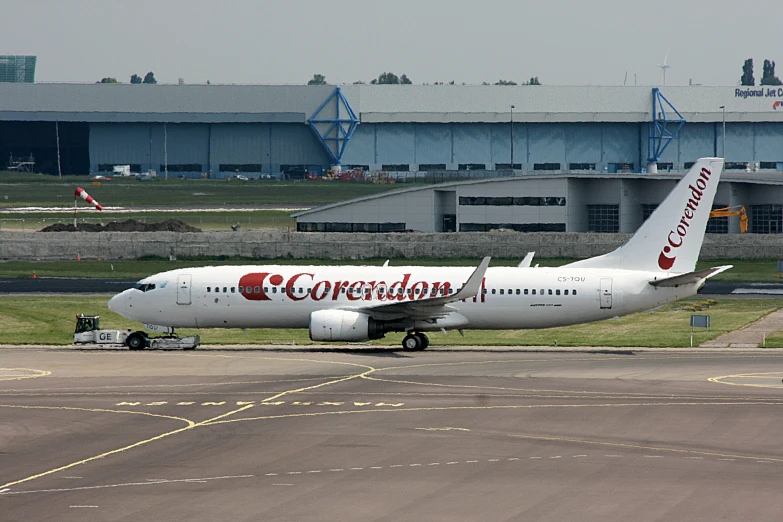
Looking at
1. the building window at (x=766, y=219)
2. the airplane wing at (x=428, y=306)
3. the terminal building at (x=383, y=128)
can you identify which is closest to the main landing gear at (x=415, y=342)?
the airplane wing at (x=428, y=306)

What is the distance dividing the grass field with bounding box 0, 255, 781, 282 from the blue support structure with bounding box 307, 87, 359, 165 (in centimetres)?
8339

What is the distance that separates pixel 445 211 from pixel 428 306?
58.9 m

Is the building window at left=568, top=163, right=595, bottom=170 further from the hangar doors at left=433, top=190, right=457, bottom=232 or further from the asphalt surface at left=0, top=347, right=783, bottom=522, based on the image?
the asphalt surface at left=0, top=347, right=783, bottom=522

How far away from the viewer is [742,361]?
4928 centimetres

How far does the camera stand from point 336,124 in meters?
178

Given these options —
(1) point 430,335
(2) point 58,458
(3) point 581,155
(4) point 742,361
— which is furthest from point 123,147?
(2) point 58,458

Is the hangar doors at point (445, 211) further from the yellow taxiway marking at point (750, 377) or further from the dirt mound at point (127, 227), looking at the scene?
the yellow taxiway marking at point (750, 377)

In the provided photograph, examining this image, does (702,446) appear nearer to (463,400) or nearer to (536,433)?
(536,433)

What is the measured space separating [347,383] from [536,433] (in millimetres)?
11623

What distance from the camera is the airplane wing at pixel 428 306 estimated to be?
51.4 meters

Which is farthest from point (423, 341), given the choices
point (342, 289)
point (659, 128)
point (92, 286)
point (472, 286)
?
point (659, 128)

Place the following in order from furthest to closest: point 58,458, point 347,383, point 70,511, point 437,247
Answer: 1. point 437,247
2. point 347,383
3. point 58,458
4. point 70,511

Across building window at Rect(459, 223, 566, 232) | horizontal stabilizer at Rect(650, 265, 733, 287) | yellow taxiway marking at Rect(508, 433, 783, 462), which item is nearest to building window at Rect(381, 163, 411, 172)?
building window at Rect(459, 223, 566, 232)

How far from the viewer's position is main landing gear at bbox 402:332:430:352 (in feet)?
178
